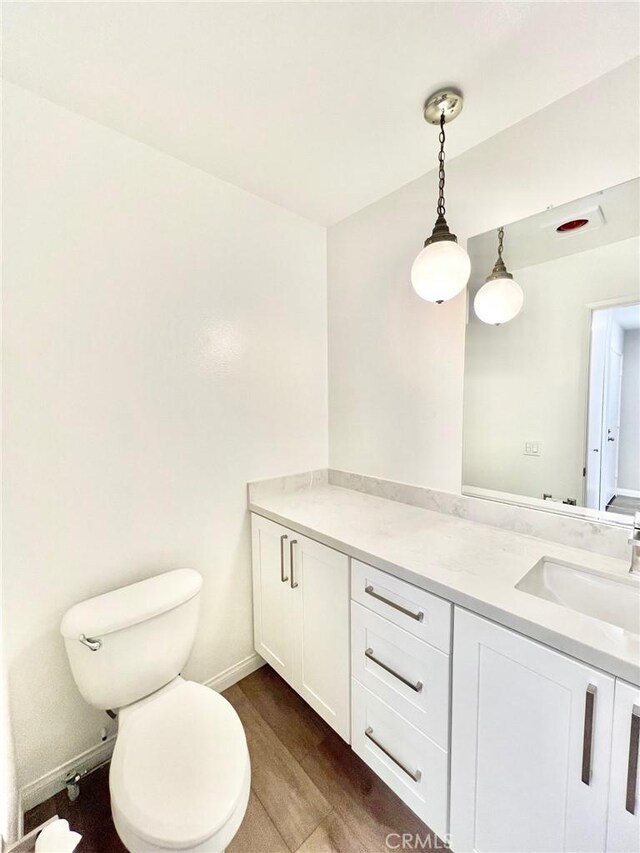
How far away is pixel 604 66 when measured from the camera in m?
1.04

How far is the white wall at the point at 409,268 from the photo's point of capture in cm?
112

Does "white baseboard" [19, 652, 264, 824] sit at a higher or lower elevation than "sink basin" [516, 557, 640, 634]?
lower

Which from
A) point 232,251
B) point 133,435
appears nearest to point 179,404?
point 133,435

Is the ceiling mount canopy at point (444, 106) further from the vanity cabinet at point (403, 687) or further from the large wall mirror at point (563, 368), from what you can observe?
the vanity cabinet at point (403, 687)

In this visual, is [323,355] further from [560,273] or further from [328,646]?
[328,646]

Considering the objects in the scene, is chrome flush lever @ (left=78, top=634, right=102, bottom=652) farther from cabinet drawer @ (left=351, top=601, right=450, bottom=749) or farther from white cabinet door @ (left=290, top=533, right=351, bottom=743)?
cabinet drawer @ (left=351, top=601, right=450, bottom=749)

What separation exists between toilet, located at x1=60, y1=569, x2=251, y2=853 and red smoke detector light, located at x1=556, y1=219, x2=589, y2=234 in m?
1.89

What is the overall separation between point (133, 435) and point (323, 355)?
3.71 feet

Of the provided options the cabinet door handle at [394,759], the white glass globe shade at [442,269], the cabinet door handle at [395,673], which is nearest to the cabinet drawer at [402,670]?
the cabinet door handle at [395,673]

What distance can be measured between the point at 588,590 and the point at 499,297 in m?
1.08

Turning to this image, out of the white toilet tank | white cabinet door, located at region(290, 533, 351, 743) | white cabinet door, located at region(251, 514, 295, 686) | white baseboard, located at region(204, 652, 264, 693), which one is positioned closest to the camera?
the white toilet tank

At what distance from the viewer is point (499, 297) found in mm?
1373

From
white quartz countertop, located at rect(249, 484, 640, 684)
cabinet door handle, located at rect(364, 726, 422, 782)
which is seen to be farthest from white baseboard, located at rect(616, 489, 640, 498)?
cabinet door handle, located at rect(364, 726, 422, 782)

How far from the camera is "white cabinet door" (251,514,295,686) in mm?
1523
